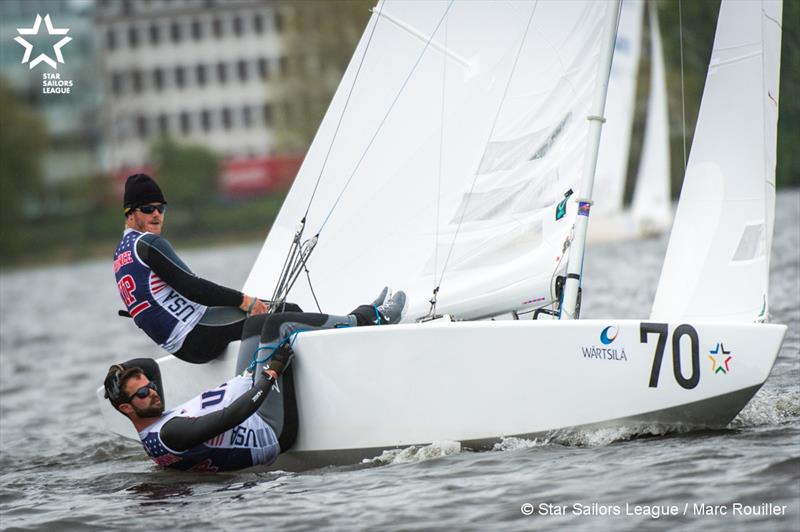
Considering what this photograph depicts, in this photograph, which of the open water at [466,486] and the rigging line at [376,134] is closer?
the open water at [466,486]

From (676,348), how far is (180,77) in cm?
5416

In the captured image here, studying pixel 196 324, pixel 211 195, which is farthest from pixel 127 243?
pixel 211 195

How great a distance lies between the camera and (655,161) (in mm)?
20359

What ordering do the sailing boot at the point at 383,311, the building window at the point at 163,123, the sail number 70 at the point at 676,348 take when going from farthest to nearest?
the building window at the point at 163,123 < the sailing boot at the point at 383,311 < the sail number 70 at the point at 676,348

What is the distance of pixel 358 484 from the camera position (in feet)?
16.8

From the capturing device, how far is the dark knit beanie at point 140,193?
18.3 feet

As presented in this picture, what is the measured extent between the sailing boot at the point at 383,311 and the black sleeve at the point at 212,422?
56 centimetres

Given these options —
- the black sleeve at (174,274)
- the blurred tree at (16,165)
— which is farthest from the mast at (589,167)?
the blurred tree at (16,165)

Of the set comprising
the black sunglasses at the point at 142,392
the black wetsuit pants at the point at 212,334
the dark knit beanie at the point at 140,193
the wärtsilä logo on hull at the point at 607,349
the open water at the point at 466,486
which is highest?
the dark knit beanie at the point at 140,193

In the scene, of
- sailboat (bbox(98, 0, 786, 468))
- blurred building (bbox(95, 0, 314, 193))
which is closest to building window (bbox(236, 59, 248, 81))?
blurred building (bbox(95, 0, 314, 193))

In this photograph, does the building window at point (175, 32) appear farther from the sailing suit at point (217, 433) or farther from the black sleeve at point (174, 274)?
the sailing suit at point (217, 433)

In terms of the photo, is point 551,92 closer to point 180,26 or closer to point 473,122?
point 473,122

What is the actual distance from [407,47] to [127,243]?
1.67 metres

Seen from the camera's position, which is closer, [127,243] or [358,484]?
[358,484]
